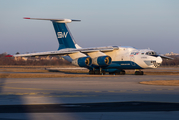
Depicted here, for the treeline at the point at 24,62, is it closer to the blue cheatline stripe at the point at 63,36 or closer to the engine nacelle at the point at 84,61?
the blue cheatline stripe at the point at 63,36

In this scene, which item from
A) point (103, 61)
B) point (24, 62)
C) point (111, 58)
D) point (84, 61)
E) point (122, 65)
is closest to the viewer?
point (103, 61)

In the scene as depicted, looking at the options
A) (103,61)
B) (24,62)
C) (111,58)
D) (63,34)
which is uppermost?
(63,34)

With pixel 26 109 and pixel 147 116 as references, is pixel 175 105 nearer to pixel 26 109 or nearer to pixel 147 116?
pixel 147 116

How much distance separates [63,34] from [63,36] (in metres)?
0.33

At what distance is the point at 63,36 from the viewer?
144ft

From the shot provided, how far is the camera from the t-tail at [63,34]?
4349cm

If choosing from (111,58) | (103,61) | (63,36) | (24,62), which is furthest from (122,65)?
(24,62)

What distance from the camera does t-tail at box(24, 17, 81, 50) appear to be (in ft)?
143

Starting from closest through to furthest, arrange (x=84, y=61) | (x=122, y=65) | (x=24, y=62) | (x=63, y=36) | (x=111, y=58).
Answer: (x=84, y=61)
(x=122, y=65)
(x=111, y=58)
(x=63, y=36)
(x=24, y=62)

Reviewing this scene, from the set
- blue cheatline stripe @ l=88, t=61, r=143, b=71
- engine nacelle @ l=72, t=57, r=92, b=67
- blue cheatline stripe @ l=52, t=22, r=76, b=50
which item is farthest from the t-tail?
blue cheatline stripe @ l=88, t=61, r=143, b=71

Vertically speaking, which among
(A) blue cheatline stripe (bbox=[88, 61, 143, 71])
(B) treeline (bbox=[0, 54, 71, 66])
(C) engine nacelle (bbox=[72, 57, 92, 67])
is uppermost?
(C) engine nacelle (bbox=[72, 57, 92, 67])

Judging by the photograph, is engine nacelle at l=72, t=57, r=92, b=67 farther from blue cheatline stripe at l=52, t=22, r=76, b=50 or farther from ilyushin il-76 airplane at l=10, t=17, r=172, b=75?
blue cheatline stripe at l=52, t=22, r=76, b=50

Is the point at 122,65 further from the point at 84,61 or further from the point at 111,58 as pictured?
the point at 84,61

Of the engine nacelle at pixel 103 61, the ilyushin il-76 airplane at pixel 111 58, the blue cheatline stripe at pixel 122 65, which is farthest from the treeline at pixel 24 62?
the blue cheatline stripe at pixel 122 65
